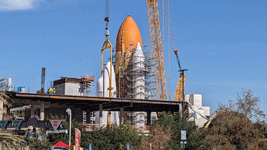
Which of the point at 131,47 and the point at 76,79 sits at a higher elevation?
the point at 131,47

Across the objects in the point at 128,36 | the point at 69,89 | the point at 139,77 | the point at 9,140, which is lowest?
the point at 9,140

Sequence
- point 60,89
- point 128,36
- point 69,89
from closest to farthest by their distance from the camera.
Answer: point 128,36 → point 69,89 → point 60,89

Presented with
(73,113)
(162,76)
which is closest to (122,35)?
(162,76)

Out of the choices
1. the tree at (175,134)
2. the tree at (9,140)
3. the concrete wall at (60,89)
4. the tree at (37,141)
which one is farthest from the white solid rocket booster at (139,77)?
the tree at (9,140)

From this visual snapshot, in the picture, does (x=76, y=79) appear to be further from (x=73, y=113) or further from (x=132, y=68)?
(x=73, y=113)

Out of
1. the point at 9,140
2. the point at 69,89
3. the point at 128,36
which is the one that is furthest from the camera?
the point at 69,89

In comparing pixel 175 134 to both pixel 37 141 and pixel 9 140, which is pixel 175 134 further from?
pixel 9 140

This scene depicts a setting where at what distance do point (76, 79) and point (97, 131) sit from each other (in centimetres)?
8092

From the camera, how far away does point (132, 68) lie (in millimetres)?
114312

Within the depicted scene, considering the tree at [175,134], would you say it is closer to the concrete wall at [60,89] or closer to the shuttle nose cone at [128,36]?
the shuttle nose cone at [128,36]

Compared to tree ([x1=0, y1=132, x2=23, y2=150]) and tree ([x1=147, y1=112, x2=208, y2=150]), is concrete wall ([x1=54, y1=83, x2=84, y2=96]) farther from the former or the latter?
tree ([x1=0, y1=132, x2=23, y2=150])

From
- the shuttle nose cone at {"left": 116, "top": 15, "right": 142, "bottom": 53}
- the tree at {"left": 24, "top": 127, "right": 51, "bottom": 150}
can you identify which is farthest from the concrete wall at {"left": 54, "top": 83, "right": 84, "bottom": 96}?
the tree at {"left": 24, "top": 127, "right": 51, "bottom": 150}

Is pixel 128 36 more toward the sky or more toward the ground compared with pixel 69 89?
more toward the sky

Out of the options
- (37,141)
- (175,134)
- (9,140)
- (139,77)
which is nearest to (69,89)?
(139,77)
